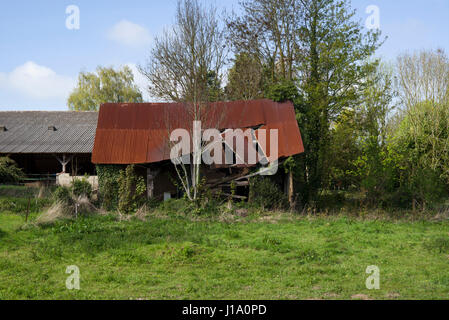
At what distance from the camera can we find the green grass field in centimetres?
698

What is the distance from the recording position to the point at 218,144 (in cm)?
1711

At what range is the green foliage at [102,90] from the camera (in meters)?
45.3

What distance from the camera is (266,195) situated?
1594cm

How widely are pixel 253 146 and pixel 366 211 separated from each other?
5282 millimetres

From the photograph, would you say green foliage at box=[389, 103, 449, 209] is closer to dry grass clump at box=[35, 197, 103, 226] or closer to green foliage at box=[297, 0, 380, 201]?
green foliage at box=[297, 0, 380, 201]

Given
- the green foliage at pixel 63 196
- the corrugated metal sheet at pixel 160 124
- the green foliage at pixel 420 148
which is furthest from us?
the green foliage at pixel 420 148

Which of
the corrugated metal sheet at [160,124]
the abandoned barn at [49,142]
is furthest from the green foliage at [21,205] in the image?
the abandoned barn at [49,142]

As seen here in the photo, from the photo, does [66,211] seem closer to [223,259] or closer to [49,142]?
[223,259]

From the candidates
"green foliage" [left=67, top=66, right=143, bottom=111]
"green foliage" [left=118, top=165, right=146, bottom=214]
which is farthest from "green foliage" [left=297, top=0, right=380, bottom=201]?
"green foliage" [left=67, top=66, right=143, bottom=111]

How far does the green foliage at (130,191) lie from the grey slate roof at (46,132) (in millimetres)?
9127

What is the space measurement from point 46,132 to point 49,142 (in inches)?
64.9

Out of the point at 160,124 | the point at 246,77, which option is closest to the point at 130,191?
the point at 160,124

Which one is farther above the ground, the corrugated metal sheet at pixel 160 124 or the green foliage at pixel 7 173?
the corrugated metal sheet at pixel 160 124

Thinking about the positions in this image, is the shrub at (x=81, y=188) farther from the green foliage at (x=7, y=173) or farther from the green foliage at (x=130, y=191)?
the green foliage at (x=7, y=173)
